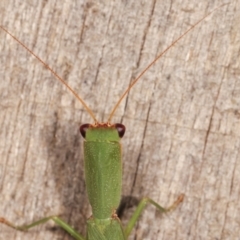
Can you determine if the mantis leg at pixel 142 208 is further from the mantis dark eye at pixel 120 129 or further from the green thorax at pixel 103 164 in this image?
the mantis dark eye at pixel 120 129

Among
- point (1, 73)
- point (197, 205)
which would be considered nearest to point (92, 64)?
point (1, 73)

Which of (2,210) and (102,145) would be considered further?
(2,210)

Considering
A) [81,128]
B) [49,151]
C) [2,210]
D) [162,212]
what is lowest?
[2,210]

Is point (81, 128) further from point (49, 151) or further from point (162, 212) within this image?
point (162, 212)

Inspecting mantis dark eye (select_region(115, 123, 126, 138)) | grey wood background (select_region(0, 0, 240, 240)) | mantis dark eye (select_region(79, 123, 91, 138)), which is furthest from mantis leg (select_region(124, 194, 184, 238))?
mantis dark eye (select_region(79, 123, 91, 138))

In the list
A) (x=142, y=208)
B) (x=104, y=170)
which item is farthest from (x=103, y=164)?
(x=142, y=208)

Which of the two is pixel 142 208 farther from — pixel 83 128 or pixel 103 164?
pixel 83 128

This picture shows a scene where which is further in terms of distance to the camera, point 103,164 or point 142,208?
point 142,208
